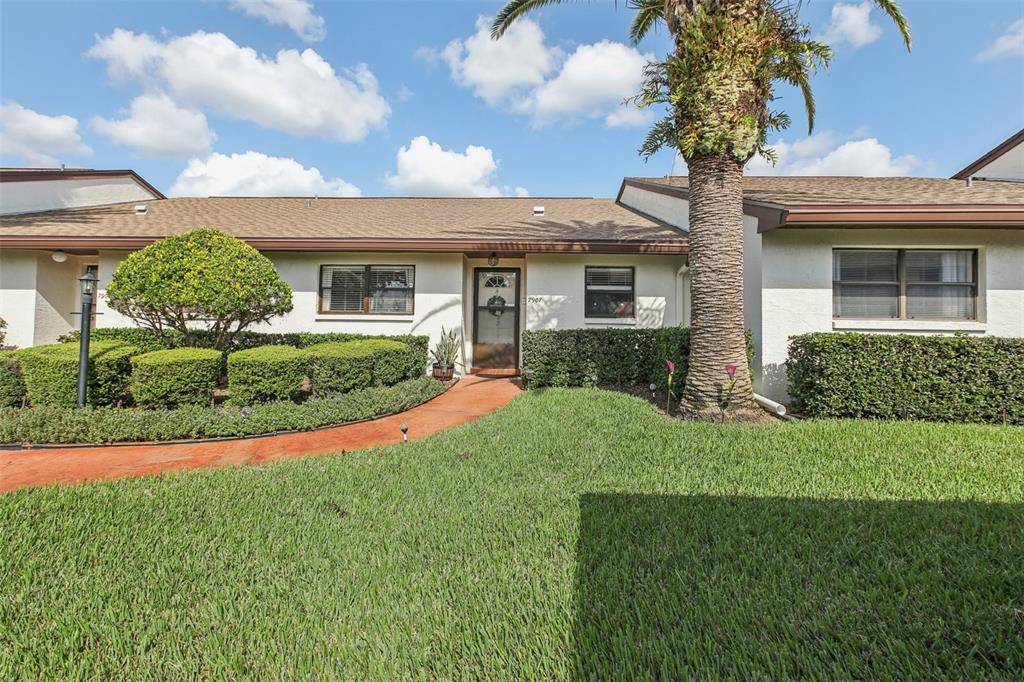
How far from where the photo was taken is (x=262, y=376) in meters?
6.23

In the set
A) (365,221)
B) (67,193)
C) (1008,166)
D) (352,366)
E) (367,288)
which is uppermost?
(1008,166)

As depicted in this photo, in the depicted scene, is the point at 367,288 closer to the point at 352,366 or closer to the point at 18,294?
the point at 352,366

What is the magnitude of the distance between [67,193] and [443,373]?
514 inches

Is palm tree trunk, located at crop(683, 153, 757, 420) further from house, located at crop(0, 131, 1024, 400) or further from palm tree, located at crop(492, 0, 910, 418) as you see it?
house, located at crop(0, 131, 1024, 400)

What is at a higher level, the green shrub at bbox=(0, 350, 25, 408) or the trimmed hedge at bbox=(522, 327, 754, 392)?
the trimmed hedge at bbox=(522, 327, 754, 392)

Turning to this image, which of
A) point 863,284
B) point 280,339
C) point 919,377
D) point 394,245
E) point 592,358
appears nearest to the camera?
point 919,377

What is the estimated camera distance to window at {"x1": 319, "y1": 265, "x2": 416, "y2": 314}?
Result: 394 inches

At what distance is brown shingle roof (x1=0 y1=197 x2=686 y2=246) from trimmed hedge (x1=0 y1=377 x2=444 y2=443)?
4.55 metres

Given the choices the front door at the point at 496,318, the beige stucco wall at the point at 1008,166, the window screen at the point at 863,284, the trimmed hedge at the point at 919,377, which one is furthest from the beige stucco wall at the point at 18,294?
the beige stucco wall at the point at 1008,166

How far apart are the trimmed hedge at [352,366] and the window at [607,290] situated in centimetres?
460

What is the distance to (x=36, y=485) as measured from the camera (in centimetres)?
379

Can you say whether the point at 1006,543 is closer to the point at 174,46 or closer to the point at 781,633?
the point at 781,633

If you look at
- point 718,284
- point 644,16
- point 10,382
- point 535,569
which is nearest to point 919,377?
point 718,284

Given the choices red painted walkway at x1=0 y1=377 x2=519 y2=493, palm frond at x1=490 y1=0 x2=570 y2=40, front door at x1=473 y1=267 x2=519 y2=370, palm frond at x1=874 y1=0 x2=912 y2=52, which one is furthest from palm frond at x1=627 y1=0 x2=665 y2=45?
red painted walkway at x1=0 y1=377 x2=519 y2=493
